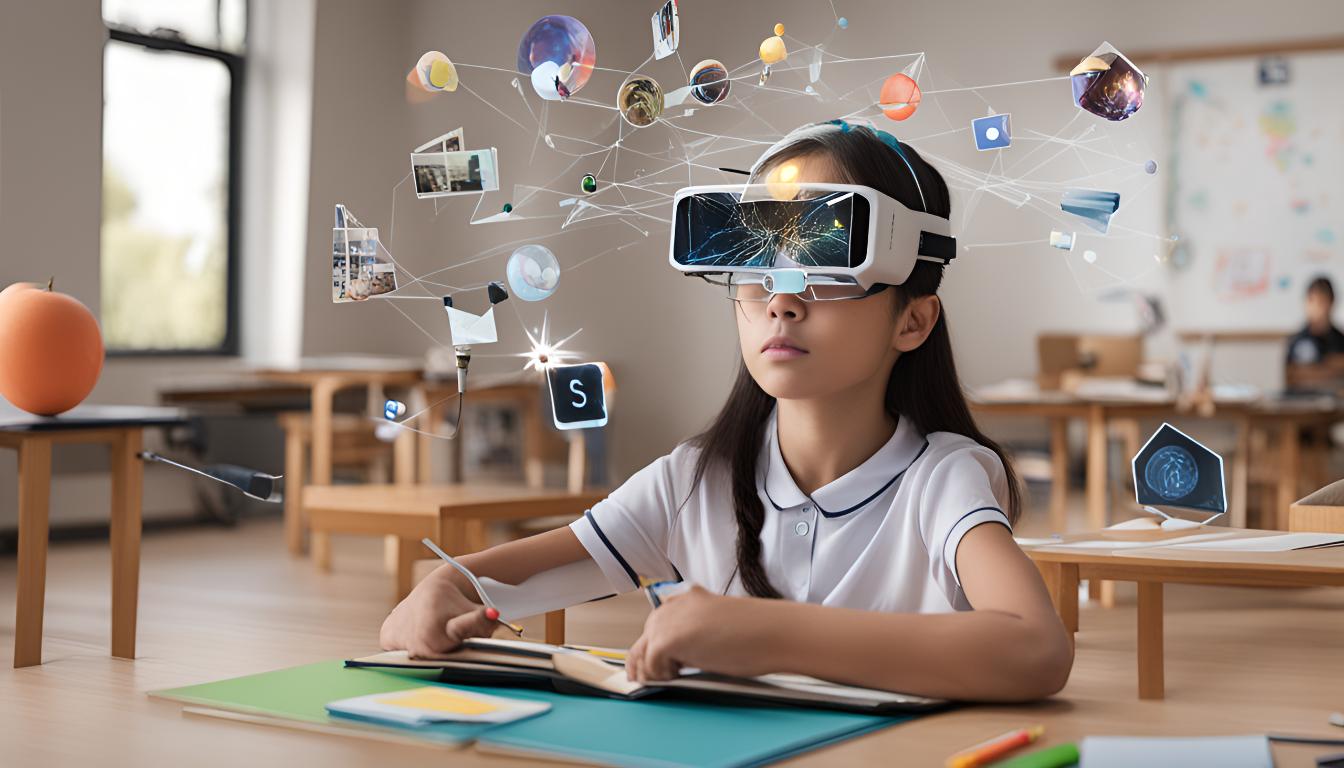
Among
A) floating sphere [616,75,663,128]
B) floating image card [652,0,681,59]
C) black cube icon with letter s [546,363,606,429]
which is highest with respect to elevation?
floating image card [652,0,681,59]

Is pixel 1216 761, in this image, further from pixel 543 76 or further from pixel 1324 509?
pixel 1324 509

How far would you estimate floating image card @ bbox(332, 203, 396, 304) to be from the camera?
1349 mm

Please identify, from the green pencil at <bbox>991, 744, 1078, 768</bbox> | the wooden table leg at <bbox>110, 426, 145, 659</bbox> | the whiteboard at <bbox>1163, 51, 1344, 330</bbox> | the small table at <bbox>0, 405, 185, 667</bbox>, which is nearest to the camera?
the green pencil at <bbox>991, 744, 1078, 768</bbox>

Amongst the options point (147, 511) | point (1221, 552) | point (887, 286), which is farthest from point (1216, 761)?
point (147, 511)

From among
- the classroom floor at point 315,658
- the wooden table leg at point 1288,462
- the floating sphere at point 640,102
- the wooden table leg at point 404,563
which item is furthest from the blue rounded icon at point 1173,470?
the wooden table leg at point 1288,462

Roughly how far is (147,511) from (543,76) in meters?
5.14

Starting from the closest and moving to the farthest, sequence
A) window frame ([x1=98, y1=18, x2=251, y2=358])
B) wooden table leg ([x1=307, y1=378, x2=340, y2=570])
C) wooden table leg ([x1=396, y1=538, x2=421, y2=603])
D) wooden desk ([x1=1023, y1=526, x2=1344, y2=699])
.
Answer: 1. wooden desk ([x1=1023, y1=526, x2=1344, y2=699])
2. wooden table leg ([x1=396, y1=538, x2=421, y2=603])
3. wooden table leg ([x1=307, y1=378, x2=340, y2=570])
4. window frame ([x1=98, y1=18, x2=251, y2=358])

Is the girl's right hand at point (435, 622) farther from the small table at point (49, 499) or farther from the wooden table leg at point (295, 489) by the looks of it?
the wooden table leg at point (295, 489)

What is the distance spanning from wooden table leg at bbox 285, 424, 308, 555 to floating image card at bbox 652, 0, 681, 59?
4117 millimetres

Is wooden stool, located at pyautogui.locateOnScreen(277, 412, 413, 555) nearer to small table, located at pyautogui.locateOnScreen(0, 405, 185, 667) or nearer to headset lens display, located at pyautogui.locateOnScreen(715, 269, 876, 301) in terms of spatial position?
small table, located at pyautogui.locateOnScreen(0, 405, 185, 667)

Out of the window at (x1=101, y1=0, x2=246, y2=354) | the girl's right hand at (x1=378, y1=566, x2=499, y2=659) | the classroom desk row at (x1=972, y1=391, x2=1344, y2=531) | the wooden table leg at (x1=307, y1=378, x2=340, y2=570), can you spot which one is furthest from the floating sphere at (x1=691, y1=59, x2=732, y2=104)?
the window at (x1=101, y1=0, x2=246, y2=354)

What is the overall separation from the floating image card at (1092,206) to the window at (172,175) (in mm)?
5494

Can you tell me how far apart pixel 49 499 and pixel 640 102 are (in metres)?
1.76

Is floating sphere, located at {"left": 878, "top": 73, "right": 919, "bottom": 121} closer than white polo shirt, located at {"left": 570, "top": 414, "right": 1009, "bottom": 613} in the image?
No
